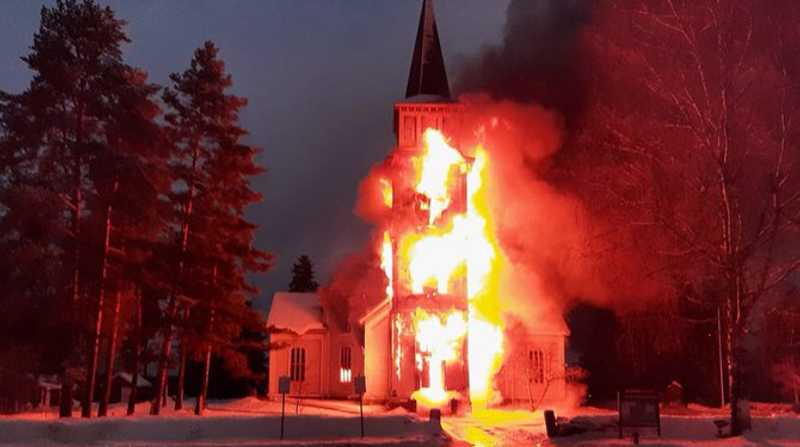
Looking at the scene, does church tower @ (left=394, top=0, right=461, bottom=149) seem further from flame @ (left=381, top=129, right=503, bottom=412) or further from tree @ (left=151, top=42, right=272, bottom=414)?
tree @ (left=151, top=42, right=272, bottom=414)

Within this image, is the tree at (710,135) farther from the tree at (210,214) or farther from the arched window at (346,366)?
the arched window at (346,366)

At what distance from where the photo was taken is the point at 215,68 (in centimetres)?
3428

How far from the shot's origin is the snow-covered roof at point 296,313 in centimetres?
4972

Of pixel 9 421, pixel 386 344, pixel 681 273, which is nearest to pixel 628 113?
pixel 681 273

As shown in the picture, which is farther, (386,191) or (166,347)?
(386,191)

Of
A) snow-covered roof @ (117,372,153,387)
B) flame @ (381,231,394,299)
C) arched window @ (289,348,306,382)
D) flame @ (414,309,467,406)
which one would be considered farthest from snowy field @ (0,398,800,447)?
snow-covered roof @ (117,372,153,387)

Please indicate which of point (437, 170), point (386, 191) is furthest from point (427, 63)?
point (437, 170)

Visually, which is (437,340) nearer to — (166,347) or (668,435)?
(166,347)

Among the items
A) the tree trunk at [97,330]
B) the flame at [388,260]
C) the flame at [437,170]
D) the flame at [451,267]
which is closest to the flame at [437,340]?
the flame at [451,267]

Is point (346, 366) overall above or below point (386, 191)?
below

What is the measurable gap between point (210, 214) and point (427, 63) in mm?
19262

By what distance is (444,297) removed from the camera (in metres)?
41.3

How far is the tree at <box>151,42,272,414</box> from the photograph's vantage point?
32.7 meters

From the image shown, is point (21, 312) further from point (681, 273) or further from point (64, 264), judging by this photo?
point (681, 273)
